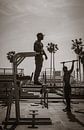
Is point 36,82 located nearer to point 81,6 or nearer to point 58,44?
A: point 81,6

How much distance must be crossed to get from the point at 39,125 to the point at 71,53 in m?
18.3

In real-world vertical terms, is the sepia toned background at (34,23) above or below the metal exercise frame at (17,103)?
above

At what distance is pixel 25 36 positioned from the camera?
22.3 m

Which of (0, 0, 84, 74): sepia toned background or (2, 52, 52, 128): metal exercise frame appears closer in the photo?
(2, 52, 52, 128): metal exercise frame

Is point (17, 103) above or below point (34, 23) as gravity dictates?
below

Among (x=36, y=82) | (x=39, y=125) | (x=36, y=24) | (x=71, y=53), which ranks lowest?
(x=39, y=125)

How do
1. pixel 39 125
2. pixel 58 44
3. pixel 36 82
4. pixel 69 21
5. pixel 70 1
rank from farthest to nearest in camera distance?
pixel 58 44, pixel 69 21, pixel 70 1, pixel 36 82, pixel 39 125

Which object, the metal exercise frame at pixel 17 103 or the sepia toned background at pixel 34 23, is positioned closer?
the metal exercise frame at pixel 17 103

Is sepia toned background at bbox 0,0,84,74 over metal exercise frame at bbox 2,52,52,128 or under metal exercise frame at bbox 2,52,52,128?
over

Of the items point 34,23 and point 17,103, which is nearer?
point 17,103

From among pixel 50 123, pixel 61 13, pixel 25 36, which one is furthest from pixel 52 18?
pixel 50 123

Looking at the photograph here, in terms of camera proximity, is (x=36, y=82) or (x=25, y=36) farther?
(x=25, y=36)

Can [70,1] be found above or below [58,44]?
above

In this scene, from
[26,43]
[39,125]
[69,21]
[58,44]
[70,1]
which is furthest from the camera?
[58,44]
